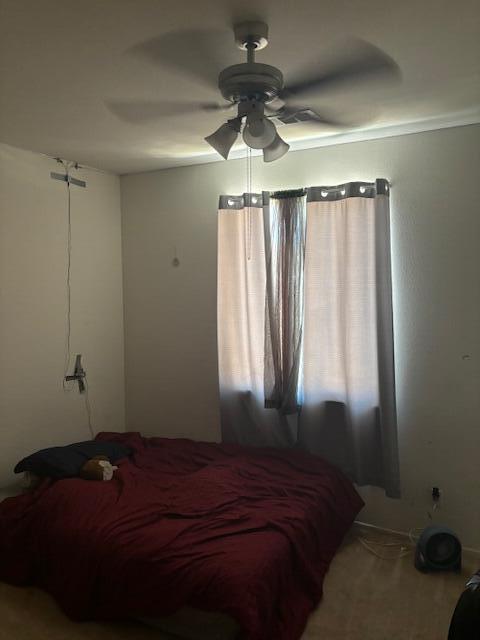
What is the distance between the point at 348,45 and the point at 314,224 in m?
1.36

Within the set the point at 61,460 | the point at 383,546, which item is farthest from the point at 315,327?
the point at 61,460

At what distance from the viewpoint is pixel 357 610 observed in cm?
242

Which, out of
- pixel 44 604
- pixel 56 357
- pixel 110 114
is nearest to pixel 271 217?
pixel 110 114

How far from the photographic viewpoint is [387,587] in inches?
103

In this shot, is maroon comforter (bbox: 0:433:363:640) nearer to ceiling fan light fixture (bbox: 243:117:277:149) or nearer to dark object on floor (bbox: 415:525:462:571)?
dark object on floor (bbox: 415:525:462:571)

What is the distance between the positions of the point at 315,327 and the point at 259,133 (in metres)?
1.48

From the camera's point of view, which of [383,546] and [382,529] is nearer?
[383,546]

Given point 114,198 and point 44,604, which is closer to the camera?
point 44,604

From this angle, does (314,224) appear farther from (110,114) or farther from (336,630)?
(336,630)

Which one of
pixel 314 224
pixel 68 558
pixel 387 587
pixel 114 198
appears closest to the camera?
pixel 68 558

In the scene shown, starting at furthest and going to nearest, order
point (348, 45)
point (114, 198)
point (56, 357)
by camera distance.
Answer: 1. point (114, 198)
2. point (56, 357)
3. point (348, 45)

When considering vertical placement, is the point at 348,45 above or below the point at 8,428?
above

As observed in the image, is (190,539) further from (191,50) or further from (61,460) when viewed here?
(191,50)

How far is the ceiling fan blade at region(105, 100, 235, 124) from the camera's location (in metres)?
2.46
